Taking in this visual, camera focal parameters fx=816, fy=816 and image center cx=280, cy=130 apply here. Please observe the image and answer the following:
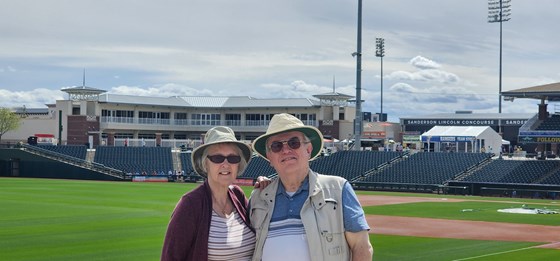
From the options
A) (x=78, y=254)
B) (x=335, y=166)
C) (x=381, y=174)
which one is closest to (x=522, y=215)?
(x=78, y=254)

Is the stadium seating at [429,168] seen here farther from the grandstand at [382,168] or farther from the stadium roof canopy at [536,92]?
the stadium roof canopy at [536,92]

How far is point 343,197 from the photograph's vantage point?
19.5 ft

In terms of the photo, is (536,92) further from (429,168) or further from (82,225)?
(82,225)

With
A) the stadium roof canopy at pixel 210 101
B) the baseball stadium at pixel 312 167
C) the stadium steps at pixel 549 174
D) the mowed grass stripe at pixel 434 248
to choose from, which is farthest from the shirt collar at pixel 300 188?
the stadium roof canopy at pixel 210 101

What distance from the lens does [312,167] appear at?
71.6 metres

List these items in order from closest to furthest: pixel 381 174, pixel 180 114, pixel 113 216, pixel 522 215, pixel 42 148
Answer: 1. pixel 113 216
2. pixel 522 215
3. pixel 381 174
4. pixel 42 148
5. pixel 180 114

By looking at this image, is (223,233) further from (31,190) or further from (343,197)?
(31,190)

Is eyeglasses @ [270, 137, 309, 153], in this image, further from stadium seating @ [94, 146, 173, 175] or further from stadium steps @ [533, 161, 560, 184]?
stadium seating @ [94, 146, 173, 175]

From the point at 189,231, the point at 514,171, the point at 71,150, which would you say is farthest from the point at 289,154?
the point at 71,150

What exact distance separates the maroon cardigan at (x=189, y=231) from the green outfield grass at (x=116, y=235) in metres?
14.0

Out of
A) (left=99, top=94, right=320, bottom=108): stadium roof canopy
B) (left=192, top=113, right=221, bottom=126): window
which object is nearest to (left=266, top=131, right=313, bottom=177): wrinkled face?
(left=99, top=94, right=320, bottom=108): stadium roof canopy

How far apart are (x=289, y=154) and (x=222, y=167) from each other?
519mm

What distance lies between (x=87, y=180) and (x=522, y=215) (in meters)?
41.9

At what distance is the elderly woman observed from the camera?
584cm
